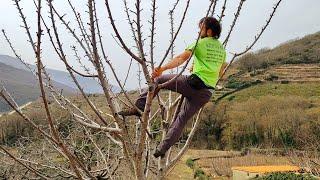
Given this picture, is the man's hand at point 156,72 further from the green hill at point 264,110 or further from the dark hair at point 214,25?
the green hill at point 264,110

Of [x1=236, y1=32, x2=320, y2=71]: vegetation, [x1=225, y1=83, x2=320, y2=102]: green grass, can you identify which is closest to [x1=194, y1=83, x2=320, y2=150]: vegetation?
[x1=225, y1=83, x2=320, y2=102]: green grass

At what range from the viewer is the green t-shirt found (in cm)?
314

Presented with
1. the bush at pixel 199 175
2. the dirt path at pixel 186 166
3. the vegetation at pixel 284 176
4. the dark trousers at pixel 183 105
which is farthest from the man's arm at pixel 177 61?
the bush at pixel 199 175

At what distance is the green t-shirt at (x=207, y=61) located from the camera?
10.3ft

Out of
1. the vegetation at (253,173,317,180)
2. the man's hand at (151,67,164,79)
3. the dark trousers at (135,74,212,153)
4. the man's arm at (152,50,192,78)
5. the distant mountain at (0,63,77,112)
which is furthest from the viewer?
the vegetation at (253,173,317,180)

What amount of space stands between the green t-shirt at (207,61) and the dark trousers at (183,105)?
0.08m

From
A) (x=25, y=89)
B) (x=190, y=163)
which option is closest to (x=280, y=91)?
(x=190, y=163)

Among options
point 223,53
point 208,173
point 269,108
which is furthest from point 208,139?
point 223,53

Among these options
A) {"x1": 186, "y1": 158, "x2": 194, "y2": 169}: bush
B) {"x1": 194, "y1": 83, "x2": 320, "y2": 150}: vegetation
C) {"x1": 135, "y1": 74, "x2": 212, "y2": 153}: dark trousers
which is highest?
{"x1": 135, "y1": 74, "x2": 212, "y2": 153}: dark trousers

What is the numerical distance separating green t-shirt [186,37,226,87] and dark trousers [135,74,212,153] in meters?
0.08

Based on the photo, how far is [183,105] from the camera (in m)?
3.17

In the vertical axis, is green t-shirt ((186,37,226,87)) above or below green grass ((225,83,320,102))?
below

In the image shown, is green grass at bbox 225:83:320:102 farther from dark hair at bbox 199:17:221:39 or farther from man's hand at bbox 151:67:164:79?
man's hand at bbox 151:67:164:79

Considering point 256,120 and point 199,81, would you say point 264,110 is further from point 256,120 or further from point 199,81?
point 199,81
